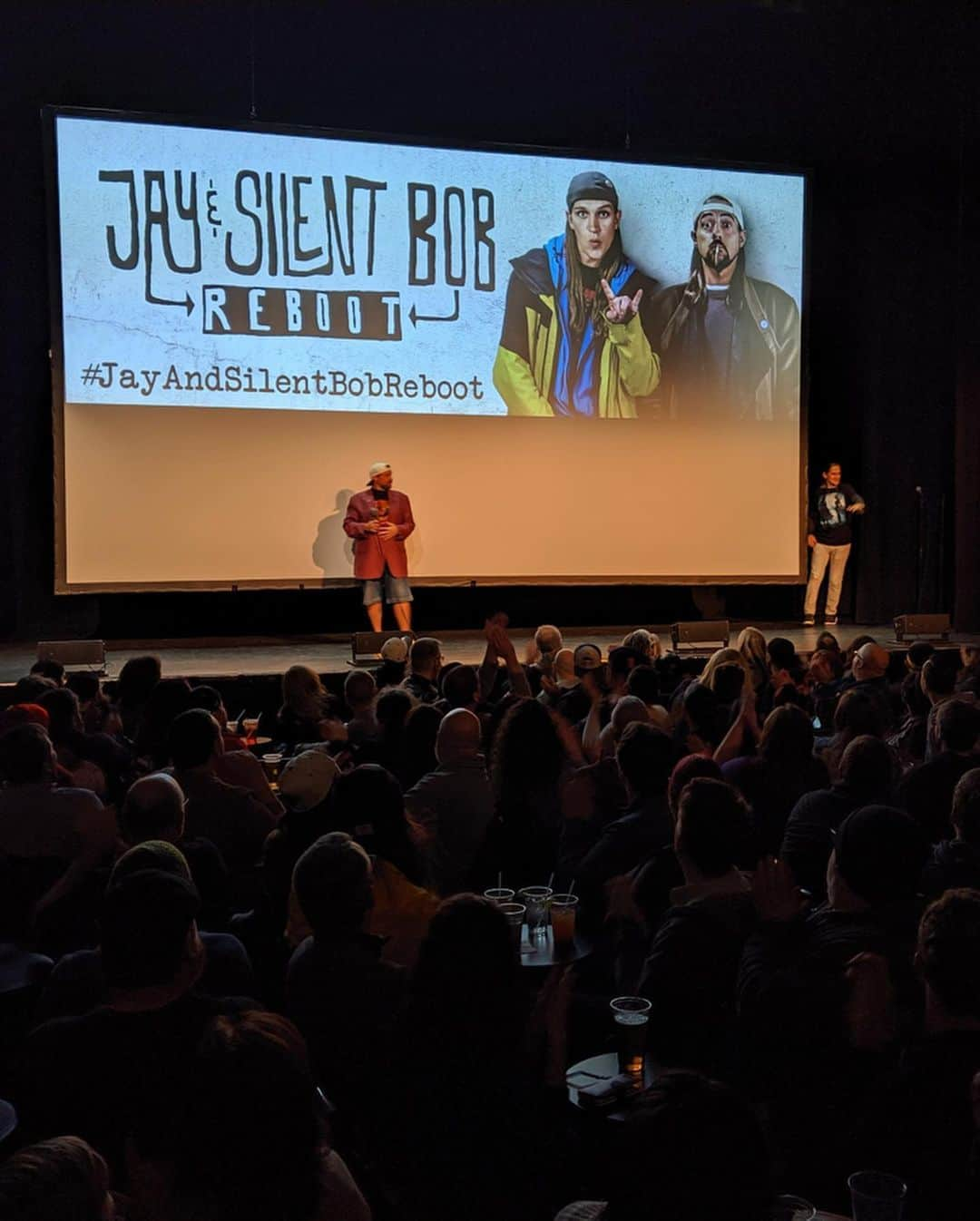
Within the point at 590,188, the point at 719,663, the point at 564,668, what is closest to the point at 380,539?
the point at 590,188

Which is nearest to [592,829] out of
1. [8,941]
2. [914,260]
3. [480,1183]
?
[8,941]

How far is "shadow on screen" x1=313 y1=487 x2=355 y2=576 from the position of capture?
871cm

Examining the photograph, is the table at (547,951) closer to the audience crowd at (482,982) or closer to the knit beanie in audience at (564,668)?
the audience crowd at (482,982)

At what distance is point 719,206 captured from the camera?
9.25m

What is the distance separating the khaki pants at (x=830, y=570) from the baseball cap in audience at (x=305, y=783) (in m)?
7.71

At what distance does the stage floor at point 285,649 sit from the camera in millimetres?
7031

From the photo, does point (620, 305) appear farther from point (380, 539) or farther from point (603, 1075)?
point (603, 1075)

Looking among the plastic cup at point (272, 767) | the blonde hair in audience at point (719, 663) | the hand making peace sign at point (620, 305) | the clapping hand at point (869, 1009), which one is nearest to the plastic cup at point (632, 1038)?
the clapping hand at point (869, 1009)

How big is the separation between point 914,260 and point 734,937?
9.44 meters

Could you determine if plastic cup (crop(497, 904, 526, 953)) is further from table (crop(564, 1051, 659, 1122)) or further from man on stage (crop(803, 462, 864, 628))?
man on stage (crop(803, 462, 864, 628))

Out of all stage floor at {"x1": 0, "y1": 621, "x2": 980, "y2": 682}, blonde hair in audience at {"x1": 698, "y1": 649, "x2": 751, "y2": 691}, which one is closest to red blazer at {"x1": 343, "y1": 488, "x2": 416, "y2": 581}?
stage floor at {"x1": 0, "y1": 621, "x2": 980, "y2": 682}

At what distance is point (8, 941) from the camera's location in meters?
2.42

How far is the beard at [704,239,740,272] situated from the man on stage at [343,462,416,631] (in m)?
3.17

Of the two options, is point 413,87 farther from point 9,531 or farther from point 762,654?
point 762,654
